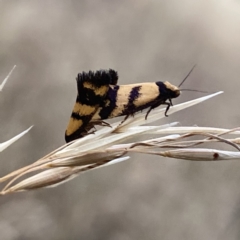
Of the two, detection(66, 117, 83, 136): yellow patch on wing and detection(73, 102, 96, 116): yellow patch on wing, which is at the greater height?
detection(73, 102, 96, 116): yellow patch on wing

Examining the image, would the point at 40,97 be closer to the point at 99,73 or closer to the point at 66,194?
the point at 66,194

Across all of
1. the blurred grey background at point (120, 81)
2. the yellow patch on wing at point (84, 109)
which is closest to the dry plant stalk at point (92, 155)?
the yellow patch on wing at point (84, 109)

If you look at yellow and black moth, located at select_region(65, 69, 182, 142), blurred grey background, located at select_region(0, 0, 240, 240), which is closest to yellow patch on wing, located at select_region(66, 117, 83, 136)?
yellow and black moth, located at select_region(65, 69, 182, 142)

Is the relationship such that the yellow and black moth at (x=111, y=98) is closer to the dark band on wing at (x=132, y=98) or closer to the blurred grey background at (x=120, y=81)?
the dark band on wing at (x=132, y=98)

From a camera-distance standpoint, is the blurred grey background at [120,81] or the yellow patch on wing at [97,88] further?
the blurred grey background at [120,81]

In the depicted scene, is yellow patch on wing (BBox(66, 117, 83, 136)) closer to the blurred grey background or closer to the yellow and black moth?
the yellow and black moth

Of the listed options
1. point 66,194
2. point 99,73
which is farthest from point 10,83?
point 99,73
